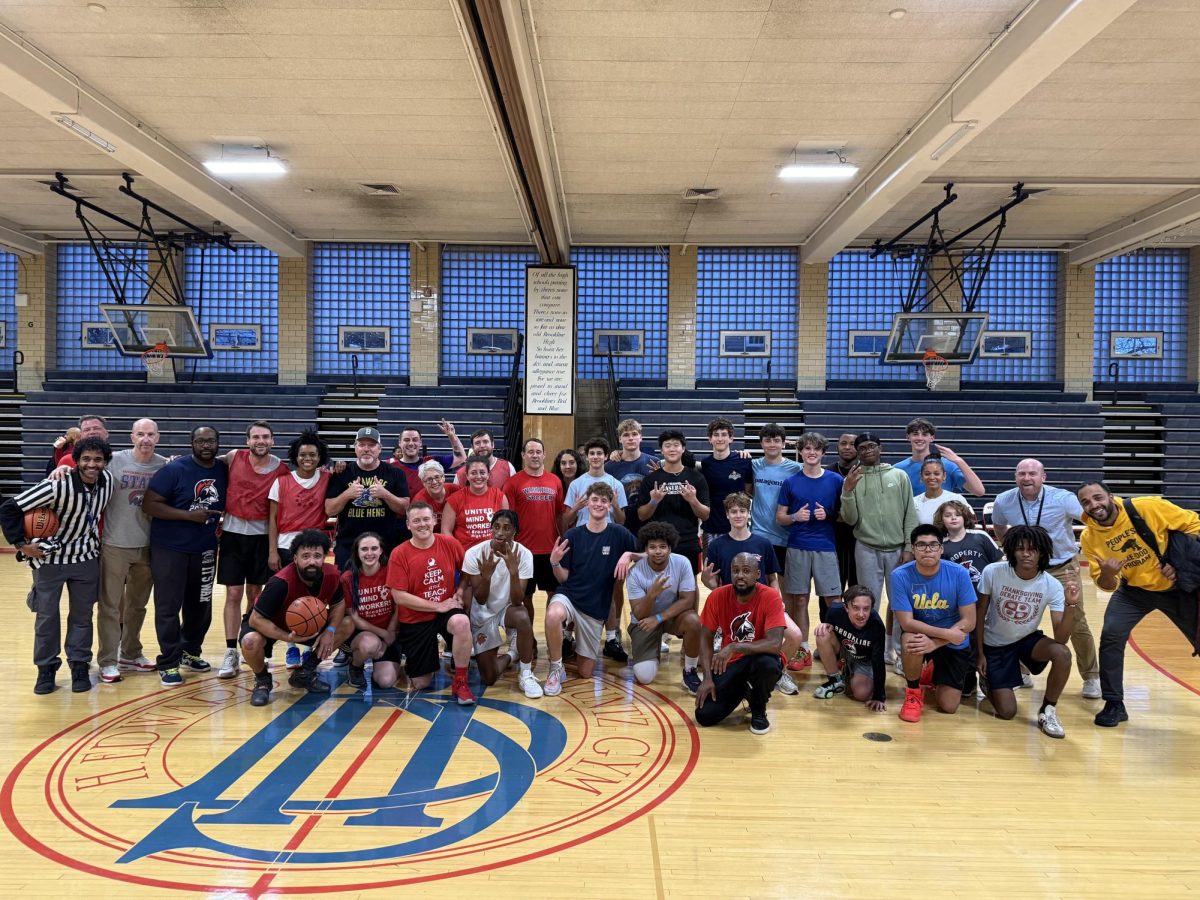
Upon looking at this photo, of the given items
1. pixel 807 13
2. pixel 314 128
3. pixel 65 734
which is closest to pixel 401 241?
pixel 314 128

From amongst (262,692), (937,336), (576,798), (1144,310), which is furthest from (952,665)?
(1144,310)

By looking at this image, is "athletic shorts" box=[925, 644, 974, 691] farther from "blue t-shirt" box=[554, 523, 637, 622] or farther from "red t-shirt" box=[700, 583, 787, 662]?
"blue t-shirt" box=[554, 523, 637, 622]

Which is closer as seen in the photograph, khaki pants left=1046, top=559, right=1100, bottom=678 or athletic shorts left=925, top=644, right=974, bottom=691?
athletic shorts left=925, top=644, right=974, bottom=691

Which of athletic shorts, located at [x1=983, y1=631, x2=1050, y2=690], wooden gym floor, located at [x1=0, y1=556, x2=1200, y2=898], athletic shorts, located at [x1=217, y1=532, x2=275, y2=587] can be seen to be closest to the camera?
wooden gym floor, located at [x1=0, y1=556, x2=1200, y2=898]

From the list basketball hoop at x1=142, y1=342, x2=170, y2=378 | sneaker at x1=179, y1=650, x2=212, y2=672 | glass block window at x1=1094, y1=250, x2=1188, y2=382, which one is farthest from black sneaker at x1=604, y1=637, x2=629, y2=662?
glass block window at x1=1094, y1=250, x2=1188, y2=382

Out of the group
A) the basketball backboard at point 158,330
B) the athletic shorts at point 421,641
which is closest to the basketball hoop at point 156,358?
the basketball backboard at point 158,330

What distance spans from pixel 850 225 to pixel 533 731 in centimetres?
855

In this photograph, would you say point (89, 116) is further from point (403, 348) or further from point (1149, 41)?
point (1149, 41)

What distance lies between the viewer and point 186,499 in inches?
208

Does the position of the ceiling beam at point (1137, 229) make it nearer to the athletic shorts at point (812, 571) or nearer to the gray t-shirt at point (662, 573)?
the athletic shorts at point (812, 571)

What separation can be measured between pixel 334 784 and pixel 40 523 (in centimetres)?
255

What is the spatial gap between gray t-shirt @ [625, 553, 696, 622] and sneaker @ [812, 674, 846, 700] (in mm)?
1041

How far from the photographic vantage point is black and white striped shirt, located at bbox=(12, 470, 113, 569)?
16.0ft

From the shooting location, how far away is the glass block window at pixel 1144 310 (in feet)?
44.7
